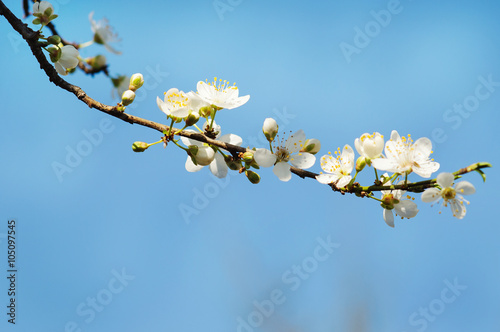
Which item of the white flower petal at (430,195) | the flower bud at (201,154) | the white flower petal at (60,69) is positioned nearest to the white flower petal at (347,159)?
the white flower petal at (430,195)

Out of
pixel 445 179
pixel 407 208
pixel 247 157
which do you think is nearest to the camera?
pixel 445 179

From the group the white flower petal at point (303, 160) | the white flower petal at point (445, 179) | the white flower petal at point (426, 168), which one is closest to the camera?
the white flower petal at point (445, 179)

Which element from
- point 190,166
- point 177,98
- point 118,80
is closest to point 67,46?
point 118,80

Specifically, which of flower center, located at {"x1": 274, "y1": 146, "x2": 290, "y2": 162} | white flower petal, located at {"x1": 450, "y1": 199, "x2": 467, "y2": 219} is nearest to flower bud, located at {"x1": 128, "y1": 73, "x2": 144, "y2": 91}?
flower center, located at {"x1": 274, "y1": 146, "x2": 290, "y2": 162}

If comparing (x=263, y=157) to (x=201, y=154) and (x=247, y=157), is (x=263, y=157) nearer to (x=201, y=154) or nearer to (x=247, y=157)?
(x=247, y=157)

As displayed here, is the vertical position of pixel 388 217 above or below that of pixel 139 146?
below

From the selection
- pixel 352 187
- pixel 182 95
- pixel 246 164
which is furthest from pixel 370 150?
pixel 182 95

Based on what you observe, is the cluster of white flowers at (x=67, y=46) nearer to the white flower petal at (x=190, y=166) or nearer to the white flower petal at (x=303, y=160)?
the white flower petal at (x=190, y=166)
